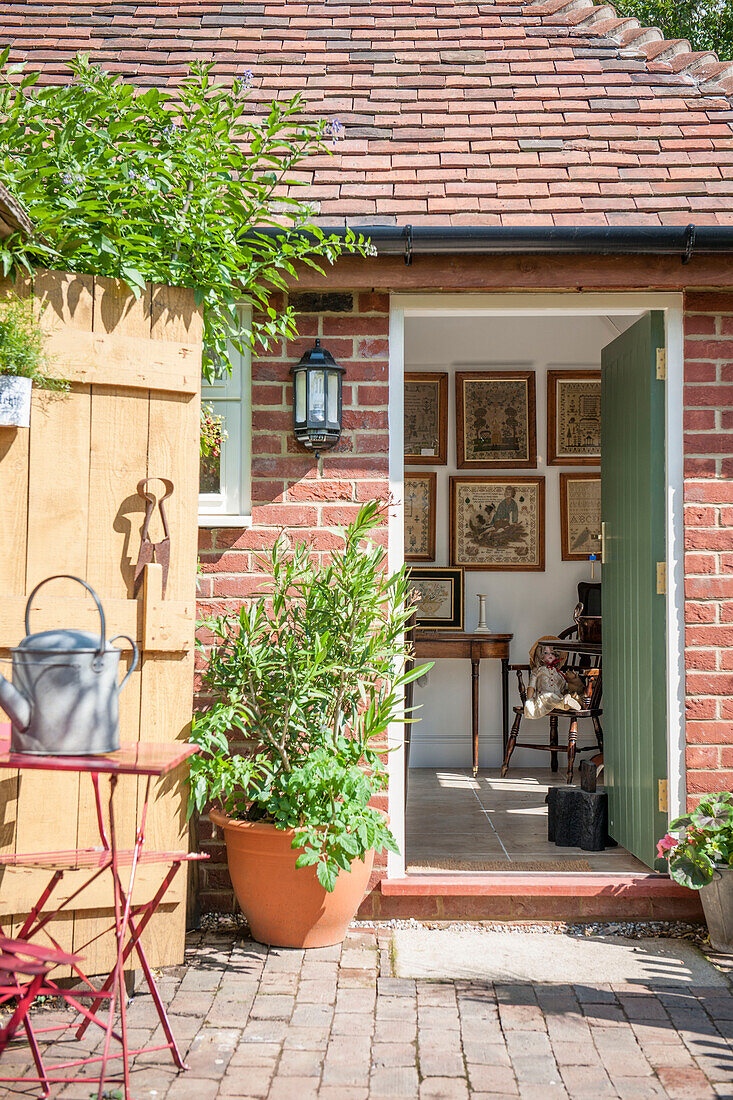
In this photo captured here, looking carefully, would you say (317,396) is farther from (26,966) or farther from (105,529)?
(26,966)

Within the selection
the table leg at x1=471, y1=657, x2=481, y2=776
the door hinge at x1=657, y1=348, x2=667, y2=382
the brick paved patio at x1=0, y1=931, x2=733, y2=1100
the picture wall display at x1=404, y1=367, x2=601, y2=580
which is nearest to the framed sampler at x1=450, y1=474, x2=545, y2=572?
the picture wall display at x1=404, y1=367, x2=601, y2=580

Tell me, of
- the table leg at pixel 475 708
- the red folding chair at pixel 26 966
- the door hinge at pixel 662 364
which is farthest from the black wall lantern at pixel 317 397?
the table leg at pixel 475 708

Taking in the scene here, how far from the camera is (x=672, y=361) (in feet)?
13.9

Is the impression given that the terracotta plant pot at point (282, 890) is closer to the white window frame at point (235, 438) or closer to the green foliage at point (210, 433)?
the white window frame at point (235, 438)

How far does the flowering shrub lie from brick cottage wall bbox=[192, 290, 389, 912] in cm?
15

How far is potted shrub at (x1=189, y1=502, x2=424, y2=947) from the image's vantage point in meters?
3.50

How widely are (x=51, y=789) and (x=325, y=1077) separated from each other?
4.14ft

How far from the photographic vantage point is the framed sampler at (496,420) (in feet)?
24.1

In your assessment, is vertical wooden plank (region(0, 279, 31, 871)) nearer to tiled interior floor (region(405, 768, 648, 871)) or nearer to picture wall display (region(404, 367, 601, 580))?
tiled interior floor (region(405, 768, 648, 871))

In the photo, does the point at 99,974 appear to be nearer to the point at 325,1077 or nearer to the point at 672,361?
the point at 325,1077

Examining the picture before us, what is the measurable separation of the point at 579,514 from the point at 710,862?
3.92 metres

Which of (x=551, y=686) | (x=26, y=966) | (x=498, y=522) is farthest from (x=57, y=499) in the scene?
(x=498, y=522)

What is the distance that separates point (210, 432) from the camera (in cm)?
401

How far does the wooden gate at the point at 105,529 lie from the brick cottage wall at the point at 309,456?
670 millimetres
